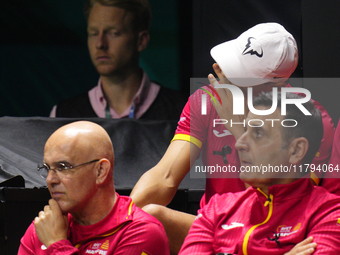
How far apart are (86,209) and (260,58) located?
95 cm

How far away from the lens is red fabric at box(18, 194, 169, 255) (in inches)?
62.7

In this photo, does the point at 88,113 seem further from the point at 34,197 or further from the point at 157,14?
the point at 34,197

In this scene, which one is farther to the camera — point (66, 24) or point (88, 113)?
point (66, 24)

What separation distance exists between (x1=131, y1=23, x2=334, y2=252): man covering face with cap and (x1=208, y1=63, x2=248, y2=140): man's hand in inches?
0.6

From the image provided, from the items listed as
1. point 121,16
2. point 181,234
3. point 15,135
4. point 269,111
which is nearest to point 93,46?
point 121,16

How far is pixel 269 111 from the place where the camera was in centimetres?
161

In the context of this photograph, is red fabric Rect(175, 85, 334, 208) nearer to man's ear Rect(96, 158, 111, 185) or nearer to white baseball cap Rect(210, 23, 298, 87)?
white baseball cap Rect(210, 23, 298, 87)

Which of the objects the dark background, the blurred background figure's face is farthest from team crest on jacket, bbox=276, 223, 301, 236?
the blurred background figure's face

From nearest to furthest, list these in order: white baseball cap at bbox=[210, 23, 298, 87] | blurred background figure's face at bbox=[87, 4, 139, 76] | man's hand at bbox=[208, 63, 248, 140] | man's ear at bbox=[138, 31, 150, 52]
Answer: white baseball cap at bbox=[210, 23, 298, 87] → man's hand at bbox=[208, 63, 248, 140] → blurred background figure's face at bbox=[87, 4, 139, 76] → man's ear at bbox=[138, 31, 150, 52]

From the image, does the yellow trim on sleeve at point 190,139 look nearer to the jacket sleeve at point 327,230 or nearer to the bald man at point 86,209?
the bald man at point 86,209

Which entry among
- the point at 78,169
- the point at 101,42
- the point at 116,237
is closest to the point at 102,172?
the point at 78,169

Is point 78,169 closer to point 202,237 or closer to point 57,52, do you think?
point 202,237

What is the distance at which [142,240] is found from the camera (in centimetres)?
161

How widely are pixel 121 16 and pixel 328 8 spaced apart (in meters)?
1.99
